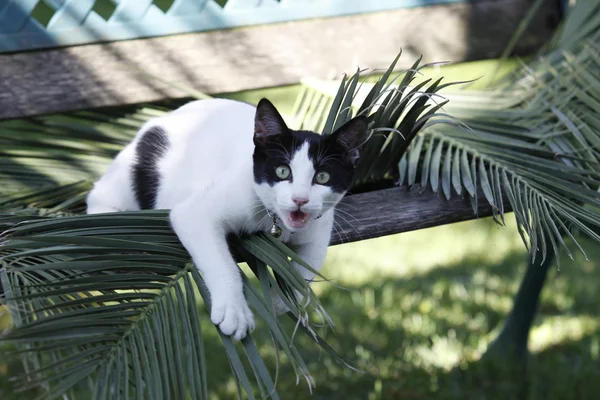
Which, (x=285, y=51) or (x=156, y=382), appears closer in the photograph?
(x=156, y=382)

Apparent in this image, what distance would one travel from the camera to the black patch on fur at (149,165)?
1.69 meters

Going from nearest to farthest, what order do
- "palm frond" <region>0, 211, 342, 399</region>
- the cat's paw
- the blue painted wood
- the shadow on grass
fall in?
1. "palm frond" <region>0, 211, 342, 399</region>
2. the cat's paw
3. the blue painted wood
4. the shadow on grass

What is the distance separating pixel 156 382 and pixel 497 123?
1.26m

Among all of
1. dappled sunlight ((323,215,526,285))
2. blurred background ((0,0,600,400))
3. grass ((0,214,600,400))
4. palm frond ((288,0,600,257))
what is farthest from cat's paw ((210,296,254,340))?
dappled sunlight ((323,215,526,285))

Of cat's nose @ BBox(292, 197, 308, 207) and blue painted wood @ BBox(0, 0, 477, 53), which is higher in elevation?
cat's nose @ BBox(292, 197, 308, 207)

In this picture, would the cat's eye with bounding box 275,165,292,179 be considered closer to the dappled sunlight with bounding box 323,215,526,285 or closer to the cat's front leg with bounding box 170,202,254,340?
the cat's front leg with bounding box 170,202,254,340

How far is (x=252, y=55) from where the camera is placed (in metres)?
2.35

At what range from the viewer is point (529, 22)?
8.71ft

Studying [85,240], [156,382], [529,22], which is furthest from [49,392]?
[529,22]

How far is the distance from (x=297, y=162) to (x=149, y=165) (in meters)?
0.49

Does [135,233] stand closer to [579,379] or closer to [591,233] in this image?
[591,233]

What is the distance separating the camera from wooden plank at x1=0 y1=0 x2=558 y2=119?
2.13 m

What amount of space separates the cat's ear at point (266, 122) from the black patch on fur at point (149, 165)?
0.40 meters

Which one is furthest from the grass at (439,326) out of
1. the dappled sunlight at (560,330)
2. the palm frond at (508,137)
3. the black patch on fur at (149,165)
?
the black patch on fur at (149,165)
